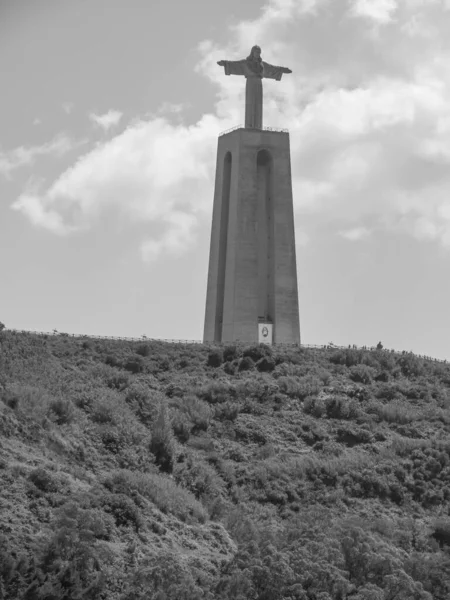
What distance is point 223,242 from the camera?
61781 millimetres

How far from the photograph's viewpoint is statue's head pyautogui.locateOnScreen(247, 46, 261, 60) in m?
62.5

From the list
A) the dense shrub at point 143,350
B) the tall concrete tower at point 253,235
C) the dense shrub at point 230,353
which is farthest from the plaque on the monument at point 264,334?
the dense shrub at point 143,350

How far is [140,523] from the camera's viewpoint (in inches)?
1362

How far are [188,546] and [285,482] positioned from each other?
27.2 ft

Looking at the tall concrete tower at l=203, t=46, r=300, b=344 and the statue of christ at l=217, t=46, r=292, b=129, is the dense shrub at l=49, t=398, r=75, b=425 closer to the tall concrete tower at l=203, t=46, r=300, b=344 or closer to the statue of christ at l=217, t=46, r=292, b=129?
the tall concrete tower at l=203, t=46, r=300, b=344

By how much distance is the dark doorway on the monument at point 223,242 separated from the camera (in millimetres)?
61094

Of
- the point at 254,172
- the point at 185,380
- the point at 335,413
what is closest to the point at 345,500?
the point at 335,413

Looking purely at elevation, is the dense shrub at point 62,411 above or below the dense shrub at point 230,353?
below

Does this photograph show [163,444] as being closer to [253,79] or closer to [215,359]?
[215,359]

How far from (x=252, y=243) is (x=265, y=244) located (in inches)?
40.2

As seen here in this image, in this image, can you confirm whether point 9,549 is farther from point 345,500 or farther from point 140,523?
point 345,500

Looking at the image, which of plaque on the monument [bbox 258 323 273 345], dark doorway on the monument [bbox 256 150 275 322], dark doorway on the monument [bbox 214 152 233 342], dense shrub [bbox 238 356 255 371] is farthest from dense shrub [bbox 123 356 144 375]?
dark doorway on the monument [bbox 256 150 275 322]

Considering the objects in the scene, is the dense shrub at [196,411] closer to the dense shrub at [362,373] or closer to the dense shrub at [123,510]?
the dense shrub at [362,373]

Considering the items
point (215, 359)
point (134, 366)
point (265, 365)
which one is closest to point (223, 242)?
point (215, 359)
